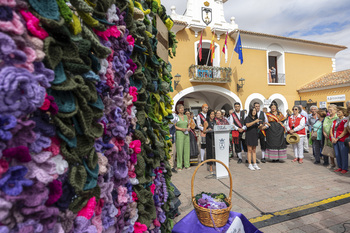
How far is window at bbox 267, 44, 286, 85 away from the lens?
14.5m

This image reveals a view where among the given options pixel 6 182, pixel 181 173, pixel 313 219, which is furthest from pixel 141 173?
pixel 181 173

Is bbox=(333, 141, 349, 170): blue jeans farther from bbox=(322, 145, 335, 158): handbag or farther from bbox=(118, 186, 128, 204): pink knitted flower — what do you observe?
bbox=(118, 186, 128, 204): pink knitted flower

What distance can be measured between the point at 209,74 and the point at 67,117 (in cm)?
1225

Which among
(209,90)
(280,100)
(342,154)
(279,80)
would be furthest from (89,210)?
(279,80)

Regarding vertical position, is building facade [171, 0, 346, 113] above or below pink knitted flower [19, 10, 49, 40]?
above

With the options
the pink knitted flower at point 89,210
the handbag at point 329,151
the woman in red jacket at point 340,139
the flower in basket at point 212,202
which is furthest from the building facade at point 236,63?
the pink knitted flower at point 89,210

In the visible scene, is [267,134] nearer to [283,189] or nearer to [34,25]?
[283,189]

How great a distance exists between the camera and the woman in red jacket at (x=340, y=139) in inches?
199

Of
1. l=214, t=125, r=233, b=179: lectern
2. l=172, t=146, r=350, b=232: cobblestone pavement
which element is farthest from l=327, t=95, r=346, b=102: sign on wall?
l=214, t=125, r=233, b=179: lectern

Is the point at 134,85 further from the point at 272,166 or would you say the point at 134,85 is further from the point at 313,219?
the point at 272,166

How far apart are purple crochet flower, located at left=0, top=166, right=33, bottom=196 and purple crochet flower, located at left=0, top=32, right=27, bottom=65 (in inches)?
13.1

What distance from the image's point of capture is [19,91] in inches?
26.4

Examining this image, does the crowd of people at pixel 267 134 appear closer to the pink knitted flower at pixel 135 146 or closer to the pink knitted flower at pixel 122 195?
the pink knitted flower at pixel 135 146

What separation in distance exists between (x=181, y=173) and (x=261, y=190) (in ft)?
7.20
